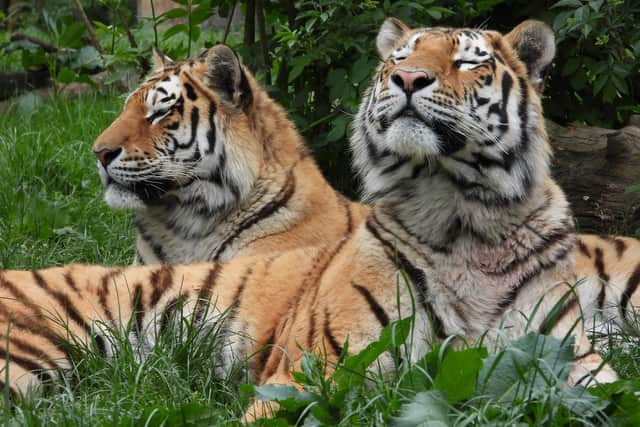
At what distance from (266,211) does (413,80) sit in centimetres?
174

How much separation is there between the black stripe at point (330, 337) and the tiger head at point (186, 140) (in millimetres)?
1570

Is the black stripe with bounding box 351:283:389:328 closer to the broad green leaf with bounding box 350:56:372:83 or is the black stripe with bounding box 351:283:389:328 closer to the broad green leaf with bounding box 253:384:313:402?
the broad green leaf with bounding box 253:384:313:402

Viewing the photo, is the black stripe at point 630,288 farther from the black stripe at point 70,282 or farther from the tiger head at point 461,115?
the black stripe at point 70,282

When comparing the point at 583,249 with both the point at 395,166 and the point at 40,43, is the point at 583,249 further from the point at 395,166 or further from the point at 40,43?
the point at 40,43

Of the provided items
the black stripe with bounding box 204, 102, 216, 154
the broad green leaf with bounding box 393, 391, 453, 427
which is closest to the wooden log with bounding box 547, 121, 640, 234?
the black stripe with bounding box 204, 102, 216, 154

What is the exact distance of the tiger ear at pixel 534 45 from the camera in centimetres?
355

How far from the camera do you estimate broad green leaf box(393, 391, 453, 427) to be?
2.53m

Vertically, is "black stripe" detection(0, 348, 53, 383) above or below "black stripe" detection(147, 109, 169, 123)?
below

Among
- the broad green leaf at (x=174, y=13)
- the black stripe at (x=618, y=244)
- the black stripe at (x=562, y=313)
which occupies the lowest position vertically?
the black stripe at (x=618, y=244)

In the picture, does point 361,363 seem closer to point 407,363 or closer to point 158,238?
point 407,363

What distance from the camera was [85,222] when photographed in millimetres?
5574

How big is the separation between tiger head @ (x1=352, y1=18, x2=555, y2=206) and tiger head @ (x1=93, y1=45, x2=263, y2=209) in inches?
53.2

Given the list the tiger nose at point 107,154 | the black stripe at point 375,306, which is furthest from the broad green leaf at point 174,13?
the black stripe at point 375,306

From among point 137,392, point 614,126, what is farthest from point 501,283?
point 614,126
